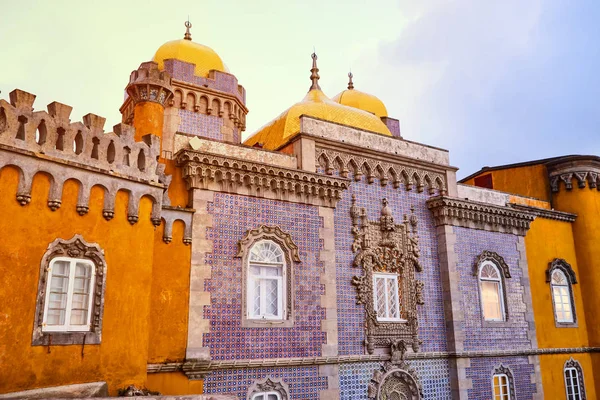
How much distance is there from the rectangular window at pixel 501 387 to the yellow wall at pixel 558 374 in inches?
67.2

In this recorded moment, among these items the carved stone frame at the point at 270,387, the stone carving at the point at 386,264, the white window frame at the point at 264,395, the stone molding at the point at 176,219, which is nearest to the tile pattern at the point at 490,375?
the stone carving at the point at 386,264

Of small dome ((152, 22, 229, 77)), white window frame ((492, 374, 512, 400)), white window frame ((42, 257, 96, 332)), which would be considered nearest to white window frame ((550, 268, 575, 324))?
white window frame ((492, 374, 512, 400))

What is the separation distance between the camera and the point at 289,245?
11.7 m

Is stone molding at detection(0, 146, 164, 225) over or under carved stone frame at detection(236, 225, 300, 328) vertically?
over

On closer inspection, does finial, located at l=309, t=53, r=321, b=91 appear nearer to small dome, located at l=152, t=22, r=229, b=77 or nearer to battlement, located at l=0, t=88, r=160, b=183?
small dome, located at l=152, t=22, r=229, b=77

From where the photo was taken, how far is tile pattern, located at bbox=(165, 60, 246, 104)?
15.0m

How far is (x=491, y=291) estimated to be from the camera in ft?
50.0

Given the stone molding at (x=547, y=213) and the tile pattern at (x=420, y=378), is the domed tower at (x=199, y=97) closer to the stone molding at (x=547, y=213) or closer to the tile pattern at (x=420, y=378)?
the tile pattern at (x=420, y=378)

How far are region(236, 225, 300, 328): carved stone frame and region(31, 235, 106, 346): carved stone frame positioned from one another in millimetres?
3190

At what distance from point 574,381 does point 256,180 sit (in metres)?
12.5

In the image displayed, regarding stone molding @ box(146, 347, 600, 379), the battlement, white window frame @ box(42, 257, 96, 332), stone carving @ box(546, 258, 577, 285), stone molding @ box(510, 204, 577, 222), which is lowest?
stone molding @ box(146, 347, 600, 379)

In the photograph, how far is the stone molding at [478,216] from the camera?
14438 millimetres

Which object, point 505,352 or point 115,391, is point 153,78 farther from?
point 505,352

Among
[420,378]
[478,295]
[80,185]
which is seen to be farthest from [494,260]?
[80,185]
